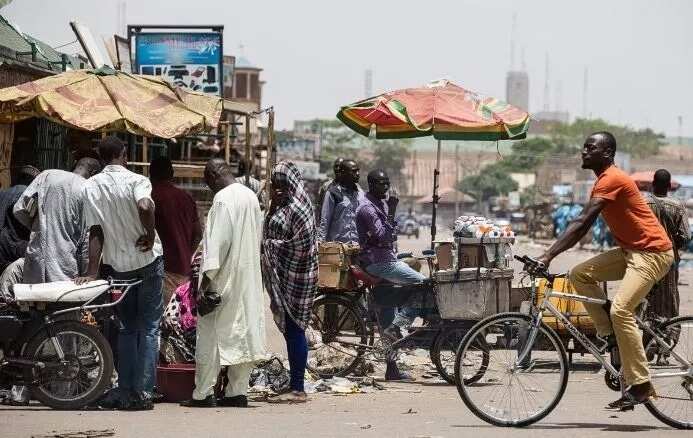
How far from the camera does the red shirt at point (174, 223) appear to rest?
34.0 feet

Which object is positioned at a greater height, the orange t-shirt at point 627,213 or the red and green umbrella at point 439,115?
the red and green umbrella at point 439,115

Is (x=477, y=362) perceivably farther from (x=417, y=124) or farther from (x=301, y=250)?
(x=417, y=124)

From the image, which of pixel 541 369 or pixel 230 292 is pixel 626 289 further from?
pixel 230 292

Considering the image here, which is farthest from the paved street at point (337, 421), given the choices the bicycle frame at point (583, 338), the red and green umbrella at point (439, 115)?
the red and green umbrella at point (439, 115)

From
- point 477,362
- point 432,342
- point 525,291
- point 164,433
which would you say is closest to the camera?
point 164,433

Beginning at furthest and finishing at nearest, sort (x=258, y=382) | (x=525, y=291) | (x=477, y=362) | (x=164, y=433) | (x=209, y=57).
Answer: (x=209, y=57) < (x=525, y=291) < (x=258, y=382) < (x=477, y=362) < (x=164, y=433)

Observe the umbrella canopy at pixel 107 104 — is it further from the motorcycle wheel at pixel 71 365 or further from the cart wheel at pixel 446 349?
the cart wheel at pixel 446 349

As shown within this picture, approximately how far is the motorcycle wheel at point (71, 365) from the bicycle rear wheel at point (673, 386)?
3613 millimetres

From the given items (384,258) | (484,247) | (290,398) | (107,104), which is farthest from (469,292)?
(107,104)

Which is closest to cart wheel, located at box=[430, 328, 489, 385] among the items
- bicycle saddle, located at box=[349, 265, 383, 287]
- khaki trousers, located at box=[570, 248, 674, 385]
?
bicycle saddle, located at box=[349, 265, 383, 287]

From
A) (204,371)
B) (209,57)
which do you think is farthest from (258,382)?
(209,57)

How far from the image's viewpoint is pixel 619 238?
8383 millimetres

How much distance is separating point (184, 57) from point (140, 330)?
13719mm

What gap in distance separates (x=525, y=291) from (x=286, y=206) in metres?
3.34
